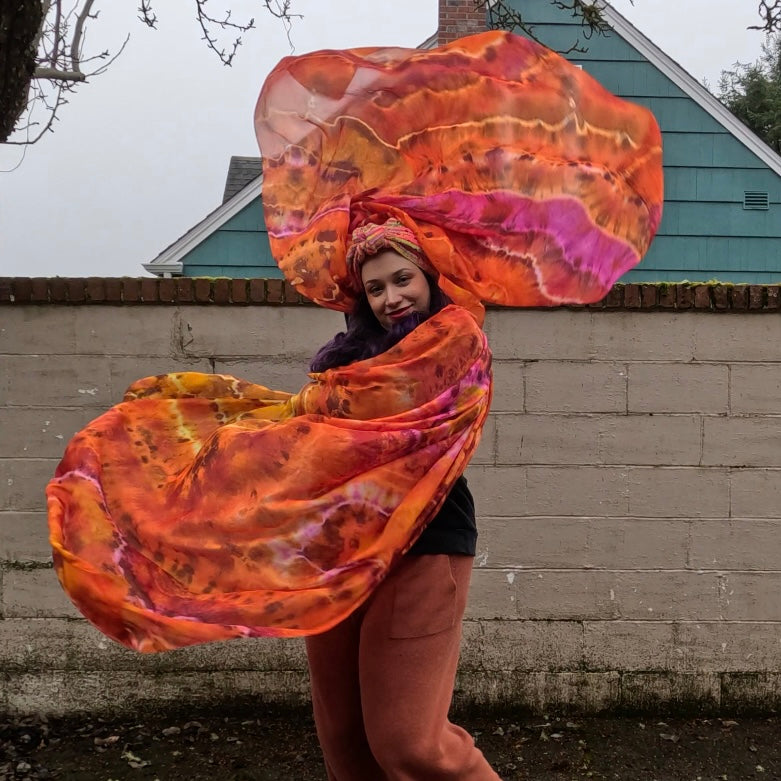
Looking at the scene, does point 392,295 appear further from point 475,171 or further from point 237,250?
point 237,250

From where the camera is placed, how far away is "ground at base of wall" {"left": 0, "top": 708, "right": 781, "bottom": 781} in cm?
330

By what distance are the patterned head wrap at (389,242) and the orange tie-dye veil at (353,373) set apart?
0.02 m

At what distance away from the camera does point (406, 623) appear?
73.7 inches

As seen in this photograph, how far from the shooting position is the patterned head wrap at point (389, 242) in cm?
190

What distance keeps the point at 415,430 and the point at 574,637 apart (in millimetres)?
2255

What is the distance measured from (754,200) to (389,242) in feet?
19.4

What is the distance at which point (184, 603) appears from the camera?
181 cm

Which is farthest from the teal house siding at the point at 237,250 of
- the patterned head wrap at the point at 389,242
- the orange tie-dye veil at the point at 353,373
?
the patterned head wrap at the point at 389,242

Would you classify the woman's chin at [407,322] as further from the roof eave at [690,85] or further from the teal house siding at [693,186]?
the roof eave at [690,85]

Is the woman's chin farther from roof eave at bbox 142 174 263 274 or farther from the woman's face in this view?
roof eave at bbox 142 174 263 274

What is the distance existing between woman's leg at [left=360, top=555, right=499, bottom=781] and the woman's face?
0.58 m

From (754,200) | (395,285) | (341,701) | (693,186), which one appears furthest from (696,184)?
(341,701)

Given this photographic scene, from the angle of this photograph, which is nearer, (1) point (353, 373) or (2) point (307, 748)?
(1) point (353, 373)

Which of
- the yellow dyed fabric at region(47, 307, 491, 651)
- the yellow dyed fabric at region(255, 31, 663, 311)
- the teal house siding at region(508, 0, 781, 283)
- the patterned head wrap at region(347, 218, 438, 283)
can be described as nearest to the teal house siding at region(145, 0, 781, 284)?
the teal house siding at region(508, 0, 781, 283)
